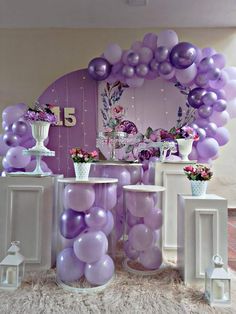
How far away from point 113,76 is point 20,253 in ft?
6.61

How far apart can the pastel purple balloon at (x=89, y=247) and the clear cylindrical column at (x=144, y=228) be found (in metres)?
0.34

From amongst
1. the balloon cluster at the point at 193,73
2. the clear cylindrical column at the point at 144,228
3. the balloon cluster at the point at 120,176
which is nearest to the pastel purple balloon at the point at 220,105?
the balloon cluster at the point at 193,73

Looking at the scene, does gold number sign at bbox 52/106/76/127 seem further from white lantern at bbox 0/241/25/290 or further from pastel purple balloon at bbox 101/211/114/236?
white lantern at bbox 0/241/25/290

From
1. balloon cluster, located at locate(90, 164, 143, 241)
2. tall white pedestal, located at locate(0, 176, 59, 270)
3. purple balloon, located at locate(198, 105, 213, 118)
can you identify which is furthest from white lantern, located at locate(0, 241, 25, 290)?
purple balloon, located at locate(198, 105, 213, 118)

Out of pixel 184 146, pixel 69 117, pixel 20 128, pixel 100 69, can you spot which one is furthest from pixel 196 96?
pixel 20 128

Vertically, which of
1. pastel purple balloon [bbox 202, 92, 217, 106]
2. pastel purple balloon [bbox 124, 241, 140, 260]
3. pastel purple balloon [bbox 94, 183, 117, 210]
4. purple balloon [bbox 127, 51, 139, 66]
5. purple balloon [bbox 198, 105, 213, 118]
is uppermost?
purple balloon [bbox 127, 51, 139, 66]

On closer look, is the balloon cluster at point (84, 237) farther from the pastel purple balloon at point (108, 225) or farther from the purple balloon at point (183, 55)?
the purple balloon at point (183, 55)

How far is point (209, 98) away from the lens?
2.74 metres

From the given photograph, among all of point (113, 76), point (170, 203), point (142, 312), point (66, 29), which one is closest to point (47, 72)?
point (66, 29)

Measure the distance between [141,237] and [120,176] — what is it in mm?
589

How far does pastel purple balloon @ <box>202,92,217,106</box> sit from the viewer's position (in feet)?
8.99

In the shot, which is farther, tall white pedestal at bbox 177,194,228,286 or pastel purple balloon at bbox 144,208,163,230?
→ pastel purple balloon at bbox 144,208,163,230

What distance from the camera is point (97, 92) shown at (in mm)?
3195

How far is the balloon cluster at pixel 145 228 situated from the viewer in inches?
76.0
